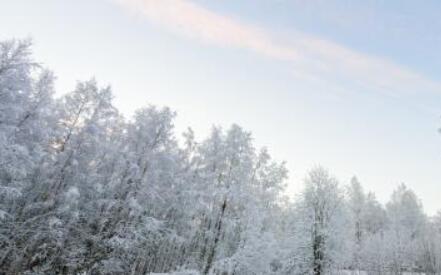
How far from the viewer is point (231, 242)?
30422 millimetres

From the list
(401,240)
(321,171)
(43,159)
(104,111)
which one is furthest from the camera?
(401,240)

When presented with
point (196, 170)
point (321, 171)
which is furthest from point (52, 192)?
point (321, 171)

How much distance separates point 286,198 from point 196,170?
43.1 feet

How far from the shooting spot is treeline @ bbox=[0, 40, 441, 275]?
2006cm

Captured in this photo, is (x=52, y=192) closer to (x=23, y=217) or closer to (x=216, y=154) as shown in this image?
(x=23, y=217)

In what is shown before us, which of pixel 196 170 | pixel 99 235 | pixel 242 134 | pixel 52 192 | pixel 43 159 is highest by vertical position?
pixel 242 134

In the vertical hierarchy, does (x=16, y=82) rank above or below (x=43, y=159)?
above

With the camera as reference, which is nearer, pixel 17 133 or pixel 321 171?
pixel 17 133

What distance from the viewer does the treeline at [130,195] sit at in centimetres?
2006

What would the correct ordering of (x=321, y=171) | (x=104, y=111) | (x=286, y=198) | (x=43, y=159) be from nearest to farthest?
(x=43, y=159), (x=104, y=111), (x=321, y=171), (x=286, y=198)

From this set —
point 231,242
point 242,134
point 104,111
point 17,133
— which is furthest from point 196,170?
point 17,133

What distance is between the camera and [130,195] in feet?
75.7

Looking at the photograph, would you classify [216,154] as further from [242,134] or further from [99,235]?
[99,235]

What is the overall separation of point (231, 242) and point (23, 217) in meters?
18.2
